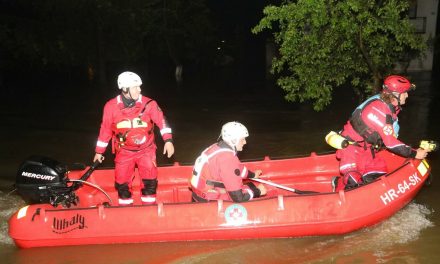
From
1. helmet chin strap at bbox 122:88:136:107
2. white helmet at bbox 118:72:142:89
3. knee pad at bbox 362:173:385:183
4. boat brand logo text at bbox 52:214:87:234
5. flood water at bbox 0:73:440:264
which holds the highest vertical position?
white helmet at bbox 118:72:142:89

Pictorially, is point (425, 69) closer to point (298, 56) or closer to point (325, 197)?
point (298, 56)

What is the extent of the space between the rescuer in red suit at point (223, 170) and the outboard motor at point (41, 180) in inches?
64.8

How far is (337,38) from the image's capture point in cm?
888

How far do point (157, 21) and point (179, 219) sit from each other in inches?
881

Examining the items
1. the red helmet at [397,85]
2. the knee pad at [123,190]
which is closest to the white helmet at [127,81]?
the knee pad at [123,190]

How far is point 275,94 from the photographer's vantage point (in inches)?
766

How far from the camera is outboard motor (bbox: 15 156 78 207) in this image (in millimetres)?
5402

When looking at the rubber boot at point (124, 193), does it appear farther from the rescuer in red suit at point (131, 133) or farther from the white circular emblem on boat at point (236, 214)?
the white circular emblem on boat at point (236, 214)

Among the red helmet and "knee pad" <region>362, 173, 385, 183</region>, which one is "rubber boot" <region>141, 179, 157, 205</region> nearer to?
"knee pad" <region>362, 173, 385, 183</region>

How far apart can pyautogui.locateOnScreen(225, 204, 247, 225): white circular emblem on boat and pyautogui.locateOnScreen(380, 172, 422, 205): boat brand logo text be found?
1648 millimetres

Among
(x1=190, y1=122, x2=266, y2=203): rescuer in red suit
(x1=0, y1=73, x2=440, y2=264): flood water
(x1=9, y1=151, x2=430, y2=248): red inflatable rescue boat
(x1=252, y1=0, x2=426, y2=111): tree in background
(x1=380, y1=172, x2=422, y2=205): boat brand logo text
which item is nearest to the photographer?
(x1=190, y1=122, x2=266, y2=203): rescuer in red suit

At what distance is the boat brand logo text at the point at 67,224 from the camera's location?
17.1 feet

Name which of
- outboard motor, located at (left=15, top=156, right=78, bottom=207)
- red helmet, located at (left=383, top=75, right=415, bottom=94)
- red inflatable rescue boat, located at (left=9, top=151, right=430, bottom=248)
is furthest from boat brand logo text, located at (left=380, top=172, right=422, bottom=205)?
outboard motor, located at (left=15, top=156, right=78, bottom=207)

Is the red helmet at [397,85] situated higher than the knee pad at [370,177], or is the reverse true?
the red helmet at [397,85]
